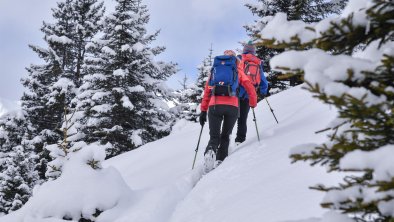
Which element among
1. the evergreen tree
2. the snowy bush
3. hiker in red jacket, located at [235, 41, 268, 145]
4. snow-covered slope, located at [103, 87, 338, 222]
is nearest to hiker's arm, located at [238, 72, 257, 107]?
hiker in red jacket, located at [235, 41, 268, 145]

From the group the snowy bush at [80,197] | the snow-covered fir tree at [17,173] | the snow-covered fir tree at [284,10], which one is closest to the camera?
the snowy bush at [80,197]

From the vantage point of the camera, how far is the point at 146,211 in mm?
6086

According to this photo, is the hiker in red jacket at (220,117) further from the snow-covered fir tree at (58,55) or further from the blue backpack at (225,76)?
the snow-covered fir tree at (58,55)

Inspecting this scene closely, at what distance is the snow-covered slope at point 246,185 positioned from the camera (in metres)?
4.03

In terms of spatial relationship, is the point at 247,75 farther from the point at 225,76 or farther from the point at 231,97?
the point at 225,76

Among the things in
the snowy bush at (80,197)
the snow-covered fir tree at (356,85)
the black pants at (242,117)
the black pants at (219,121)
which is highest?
the black pants at (242,117)

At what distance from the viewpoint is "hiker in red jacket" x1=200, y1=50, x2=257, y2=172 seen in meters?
7.65

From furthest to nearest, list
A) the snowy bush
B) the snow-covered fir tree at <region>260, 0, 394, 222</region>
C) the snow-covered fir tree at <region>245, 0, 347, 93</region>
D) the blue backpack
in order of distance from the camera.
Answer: the snow-covered fir tree at <region>245, 0, 347, 93</region> < the blue backpack < the snowy bush < the snow-covered fir tree at <region>260, 0, 394, 222</region>

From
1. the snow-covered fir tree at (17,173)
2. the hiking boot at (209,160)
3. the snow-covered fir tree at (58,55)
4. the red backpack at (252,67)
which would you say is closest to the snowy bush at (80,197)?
the hiking boot at (209,160)

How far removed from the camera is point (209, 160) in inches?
308

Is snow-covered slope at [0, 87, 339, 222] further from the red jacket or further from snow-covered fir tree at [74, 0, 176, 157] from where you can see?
snow-covered fir tree at [74, 0, 176, 157]

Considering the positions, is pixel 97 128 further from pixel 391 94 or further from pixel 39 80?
pixel 391 94

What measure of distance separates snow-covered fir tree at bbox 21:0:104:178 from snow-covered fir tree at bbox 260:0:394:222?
78.8 feet

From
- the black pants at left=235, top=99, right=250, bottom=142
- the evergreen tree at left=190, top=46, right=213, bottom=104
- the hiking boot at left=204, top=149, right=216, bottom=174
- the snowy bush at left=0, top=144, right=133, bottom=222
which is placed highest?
the evergreen tree at left=190, top=46, right=213, bottom=104
